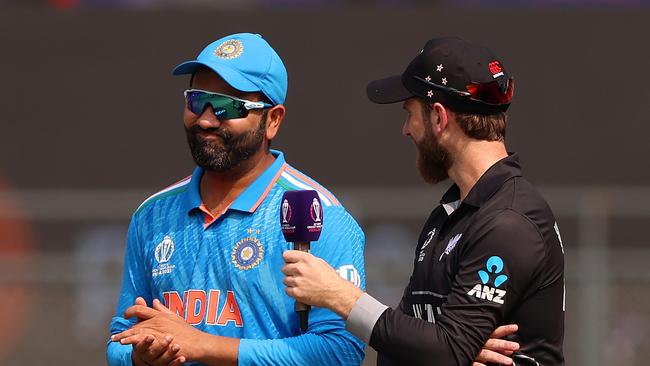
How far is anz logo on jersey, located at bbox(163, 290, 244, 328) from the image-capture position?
401 cm

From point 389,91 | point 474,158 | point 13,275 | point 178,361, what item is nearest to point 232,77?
point 389,91

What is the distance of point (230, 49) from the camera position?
4148mm

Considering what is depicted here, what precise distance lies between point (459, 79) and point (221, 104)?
2.67 feet

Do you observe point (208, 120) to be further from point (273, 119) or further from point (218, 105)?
point (273, 119)

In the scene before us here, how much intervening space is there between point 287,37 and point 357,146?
4.88ft

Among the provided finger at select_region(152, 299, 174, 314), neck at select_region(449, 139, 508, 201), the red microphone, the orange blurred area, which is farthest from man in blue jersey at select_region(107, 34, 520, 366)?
the orange blurred area

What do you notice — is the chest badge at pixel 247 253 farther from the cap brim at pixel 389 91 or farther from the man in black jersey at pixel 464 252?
the cap brim at pixel 389 91

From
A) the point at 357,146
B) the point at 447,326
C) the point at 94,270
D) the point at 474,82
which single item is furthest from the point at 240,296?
the point at 357,146

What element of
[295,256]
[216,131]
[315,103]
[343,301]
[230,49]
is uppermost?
[230,49]

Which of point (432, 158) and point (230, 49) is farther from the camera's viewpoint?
point (230, 49)

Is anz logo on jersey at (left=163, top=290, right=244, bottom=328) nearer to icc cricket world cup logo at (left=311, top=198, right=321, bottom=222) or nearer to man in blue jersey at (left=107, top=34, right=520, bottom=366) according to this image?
man in blue jersey at (left=107, top=34, right=520, bottom=366)

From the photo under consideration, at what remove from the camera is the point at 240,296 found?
4008mm

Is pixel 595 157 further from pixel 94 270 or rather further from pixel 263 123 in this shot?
pixel 263 123

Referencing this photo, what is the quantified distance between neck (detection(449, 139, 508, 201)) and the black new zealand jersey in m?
0.06
